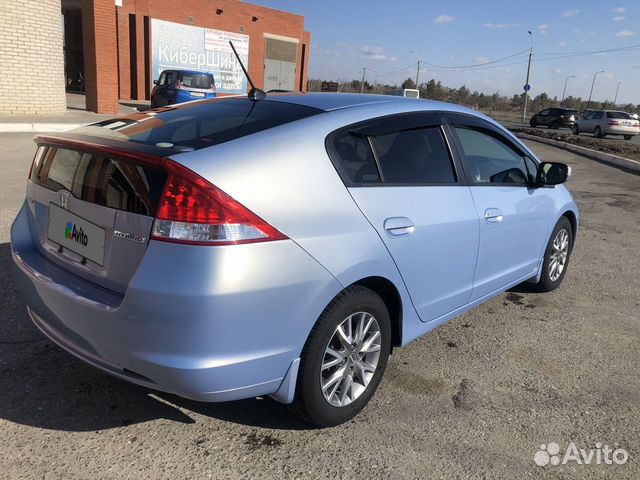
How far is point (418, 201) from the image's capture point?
2.97m

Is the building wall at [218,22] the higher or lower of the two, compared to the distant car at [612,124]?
higher

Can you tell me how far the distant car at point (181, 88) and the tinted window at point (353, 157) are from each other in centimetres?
1709

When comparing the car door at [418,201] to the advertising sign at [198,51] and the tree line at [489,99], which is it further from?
the tree line at [489,99]

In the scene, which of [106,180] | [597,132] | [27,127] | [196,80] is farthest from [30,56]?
[597,132]

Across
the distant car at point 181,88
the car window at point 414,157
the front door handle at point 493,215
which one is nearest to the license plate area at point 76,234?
the car window at point 414,157

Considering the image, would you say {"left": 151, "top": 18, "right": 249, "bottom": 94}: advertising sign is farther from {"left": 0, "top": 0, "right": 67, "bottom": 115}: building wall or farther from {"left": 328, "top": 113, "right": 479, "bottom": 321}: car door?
{"left": 328, "top": 113, "right": 479, "bottom": 321}: car door

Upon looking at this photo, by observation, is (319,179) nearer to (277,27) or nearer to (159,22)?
(159,22)

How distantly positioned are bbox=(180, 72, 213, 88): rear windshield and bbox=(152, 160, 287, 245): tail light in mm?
18378

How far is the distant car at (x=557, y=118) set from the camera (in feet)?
117

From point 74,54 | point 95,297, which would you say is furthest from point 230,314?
point 74,54

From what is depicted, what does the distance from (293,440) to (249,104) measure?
6.19 feet

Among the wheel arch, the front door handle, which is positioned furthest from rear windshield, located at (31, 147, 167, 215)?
the front door handle

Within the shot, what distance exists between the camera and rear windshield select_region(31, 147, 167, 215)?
220 cm

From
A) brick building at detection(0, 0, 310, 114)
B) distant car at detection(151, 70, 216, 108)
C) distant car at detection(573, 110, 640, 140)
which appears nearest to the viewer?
brick building at detection(0, 0, 310, 114)
